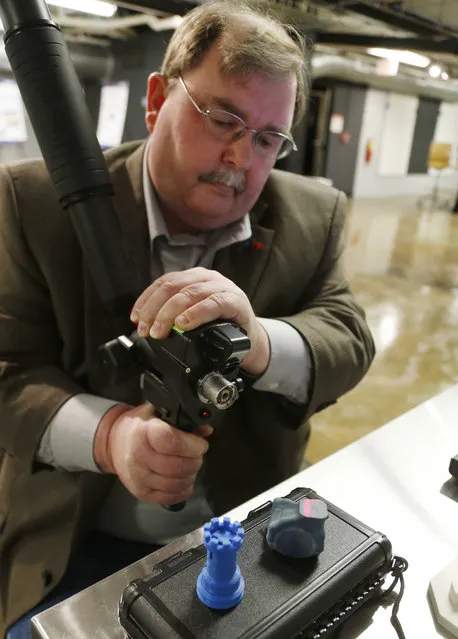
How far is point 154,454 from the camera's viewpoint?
0.64 meters

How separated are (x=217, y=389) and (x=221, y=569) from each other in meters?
0.16

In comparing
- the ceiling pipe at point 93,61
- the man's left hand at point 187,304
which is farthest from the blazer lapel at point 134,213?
the ceiling pipe at point 93,61

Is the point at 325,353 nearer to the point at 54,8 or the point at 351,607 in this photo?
the point at 351,607

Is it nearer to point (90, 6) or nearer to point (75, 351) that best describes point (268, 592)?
point (75, 351)

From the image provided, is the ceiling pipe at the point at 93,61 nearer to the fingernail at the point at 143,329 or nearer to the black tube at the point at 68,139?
the black tube at the point at 68,139

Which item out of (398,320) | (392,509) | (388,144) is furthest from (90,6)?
(388,144)

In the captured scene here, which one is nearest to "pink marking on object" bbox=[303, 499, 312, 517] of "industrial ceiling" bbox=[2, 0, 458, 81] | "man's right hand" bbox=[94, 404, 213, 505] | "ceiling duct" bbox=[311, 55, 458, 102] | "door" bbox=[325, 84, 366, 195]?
"man's right hand" bbox=[94, 404, 213, 505]

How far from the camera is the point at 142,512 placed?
903mm

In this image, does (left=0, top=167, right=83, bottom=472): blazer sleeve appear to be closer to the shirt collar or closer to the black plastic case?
the shirt collar

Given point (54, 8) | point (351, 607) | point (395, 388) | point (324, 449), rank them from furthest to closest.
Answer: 1. point (54, 8)
2. point (395, 388)
3. point (324, 449)
4. point (351, 607)

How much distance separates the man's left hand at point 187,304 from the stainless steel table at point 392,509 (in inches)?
9.1

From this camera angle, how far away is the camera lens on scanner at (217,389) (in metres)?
0.50

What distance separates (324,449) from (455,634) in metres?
1.51

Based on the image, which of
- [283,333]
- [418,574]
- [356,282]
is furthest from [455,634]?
[356,282]
